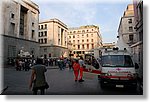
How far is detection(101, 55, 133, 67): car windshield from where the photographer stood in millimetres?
8617

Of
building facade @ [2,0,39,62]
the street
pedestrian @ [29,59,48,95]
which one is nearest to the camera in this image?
pedestrian @ [29,59,48,95]

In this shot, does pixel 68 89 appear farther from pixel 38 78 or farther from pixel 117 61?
pixel 38 78

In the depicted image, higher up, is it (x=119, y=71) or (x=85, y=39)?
(x=85, y=39)

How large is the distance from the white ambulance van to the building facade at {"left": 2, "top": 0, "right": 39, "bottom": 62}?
18986 mm

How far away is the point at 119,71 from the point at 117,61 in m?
0.85

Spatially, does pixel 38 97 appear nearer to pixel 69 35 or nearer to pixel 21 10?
pixel 21 10

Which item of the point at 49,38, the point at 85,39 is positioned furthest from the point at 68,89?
the point at 85,39

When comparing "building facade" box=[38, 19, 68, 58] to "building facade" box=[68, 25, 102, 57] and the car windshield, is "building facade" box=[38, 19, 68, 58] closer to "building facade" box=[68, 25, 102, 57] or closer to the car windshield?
"building facade" box=[68, 25, 102, 57]

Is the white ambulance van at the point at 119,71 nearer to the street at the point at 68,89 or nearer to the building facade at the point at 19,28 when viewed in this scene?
the street at the point at 68,89

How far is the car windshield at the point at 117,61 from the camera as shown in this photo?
8617mm

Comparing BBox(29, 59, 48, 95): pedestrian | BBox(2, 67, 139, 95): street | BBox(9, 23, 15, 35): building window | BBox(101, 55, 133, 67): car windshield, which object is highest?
BBox(9, 23, 15, 35): building window

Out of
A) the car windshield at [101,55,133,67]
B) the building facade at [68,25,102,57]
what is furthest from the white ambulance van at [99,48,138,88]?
the building facade at [68,25,102,57]

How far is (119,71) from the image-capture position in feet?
26.5

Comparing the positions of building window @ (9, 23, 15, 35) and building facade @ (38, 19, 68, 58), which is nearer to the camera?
building window @ (9, 23, 15, 35)
